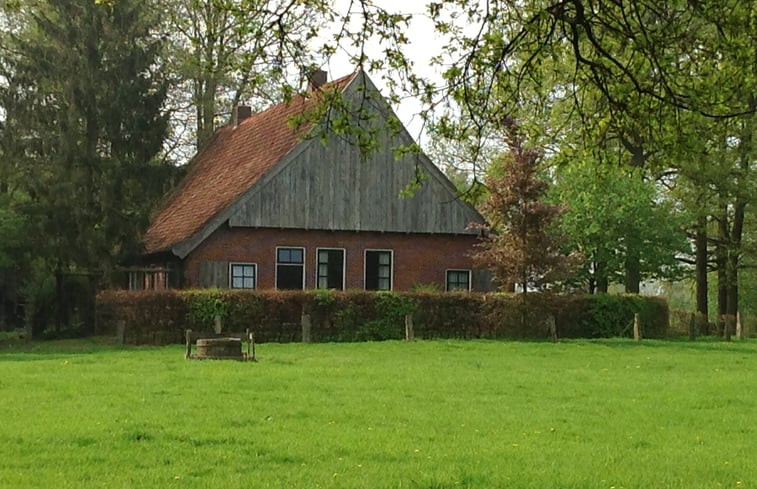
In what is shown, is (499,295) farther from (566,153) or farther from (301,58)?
(301,58)

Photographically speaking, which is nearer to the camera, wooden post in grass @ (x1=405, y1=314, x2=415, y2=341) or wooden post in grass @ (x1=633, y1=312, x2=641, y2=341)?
wooden post in grass @ (x1=405, y1=314, x2=415, y2=341)

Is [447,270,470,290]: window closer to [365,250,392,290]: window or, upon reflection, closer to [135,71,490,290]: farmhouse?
→ [135,71,490,290]: farmhouse

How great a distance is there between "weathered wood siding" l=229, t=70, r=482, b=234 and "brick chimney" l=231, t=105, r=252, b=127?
9824 millimetres

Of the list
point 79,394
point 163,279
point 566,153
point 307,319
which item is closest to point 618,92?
point 566,153

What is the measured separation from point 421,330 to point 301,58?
894 inches

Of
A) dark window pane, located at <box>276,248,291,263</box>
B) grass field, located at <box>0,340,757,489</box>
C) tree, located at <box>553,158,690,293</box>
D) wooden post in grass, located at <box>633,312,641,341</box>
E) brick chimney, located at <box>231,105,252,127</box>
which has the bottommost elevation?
grass field, located at <box>0,340,757,489</box>

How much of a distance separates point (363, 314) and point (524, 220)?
232 inches

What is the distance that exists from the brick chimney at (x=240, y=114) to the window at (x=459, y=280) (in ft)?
41.1

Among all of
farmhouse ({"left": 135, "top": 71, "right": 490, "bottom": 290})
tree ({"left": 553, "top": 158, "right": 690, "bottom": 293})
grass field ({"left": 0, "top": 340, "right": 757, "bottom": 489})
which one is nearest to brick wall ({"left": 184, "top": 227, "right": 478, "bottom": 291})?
farmhouse ({"left": 135, "top": 71, "right": 490, "bottom": 290})

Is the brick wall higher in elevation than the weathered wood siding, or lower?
lower

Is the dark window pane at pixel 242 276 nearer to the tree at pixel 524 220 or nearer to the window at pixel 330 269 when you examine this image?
the window at pixel 330 269

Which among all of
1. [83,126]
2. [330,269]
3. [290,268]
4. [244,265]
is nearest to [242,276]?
[244,265]

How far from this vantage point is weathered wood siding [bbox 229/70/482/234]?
35.0m

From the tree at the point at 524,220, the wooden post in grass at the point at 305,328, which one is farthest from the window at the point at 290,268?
the tree at the point at 524,220
